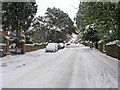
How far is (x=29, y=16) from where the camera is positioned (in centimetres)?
4738

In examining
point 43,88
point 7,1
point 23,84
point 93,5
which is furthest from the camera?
point 7,1

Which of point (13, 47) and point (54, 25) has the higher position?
point (54, 25)

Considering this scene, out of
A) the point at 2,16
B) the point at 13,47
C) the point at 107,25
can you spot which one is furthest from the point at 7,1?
the point at 107,25

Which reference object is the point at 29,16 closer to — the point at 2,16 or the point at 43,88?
the point at 2,16

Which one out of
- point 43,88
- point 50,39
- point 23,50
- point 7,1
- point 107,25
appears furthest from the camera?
point 50,39

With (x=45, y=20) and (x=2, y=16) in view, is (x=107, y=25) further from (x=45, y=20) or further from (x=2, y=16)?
(x=45, y=20)

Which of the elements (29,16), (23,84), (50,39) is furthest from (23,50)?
(50,39)

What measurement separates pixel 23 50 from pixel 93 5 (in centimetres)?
1972

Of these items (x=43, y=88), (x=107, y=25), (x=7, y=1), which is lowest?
(x=43, y=88)

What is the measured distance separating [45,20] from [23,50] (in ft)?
160

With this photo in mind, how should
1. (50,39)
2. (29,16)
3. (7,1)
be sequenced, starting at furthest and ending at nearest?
(50,39)
(29,16)
(7,1)

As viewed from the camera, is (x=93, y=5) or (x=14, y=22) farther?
(x=14, y=22)

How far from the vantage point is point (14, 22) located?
44219 mm

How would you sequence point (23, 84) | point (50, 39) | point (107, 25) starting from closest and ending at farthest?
point (23, 84), point (107, 25), point (50, 39)
